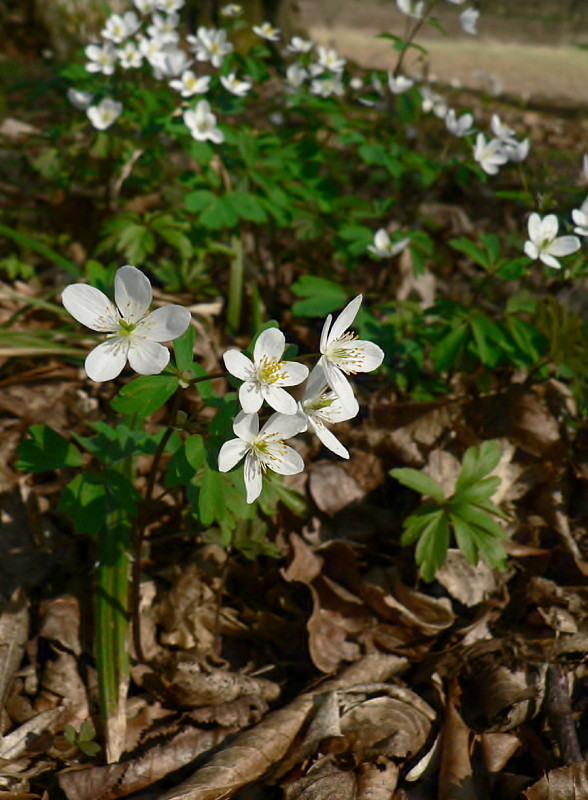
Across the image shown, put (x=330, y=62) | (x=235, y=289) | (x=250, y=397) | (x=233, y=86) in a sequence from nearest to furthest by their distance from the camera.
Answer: (x=250, y=397) < (x=233, y=86) < (x=235, y=289) < (x=330, y=62)

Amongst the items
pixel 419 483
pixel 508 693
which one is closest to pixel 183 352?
pixel 419 483

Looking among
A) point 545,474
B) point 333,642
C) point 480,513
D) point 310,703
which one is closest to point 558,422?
point 545,474

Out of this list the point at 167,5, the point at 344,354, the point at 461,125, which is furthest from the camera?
the point at 167,5

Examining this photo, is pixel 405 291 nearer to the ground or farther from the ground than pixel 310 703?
farther from the ground

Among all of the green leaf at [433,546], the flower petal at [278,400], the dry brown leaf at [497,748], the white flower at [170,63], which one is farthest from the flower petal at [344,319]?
the white flower at [170,63]

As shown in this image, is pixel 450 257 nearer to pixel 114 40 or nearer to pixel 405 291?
pixel 405 291

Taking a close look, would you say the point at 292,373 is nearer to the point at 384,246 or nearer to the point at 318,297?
the point at 318,297
